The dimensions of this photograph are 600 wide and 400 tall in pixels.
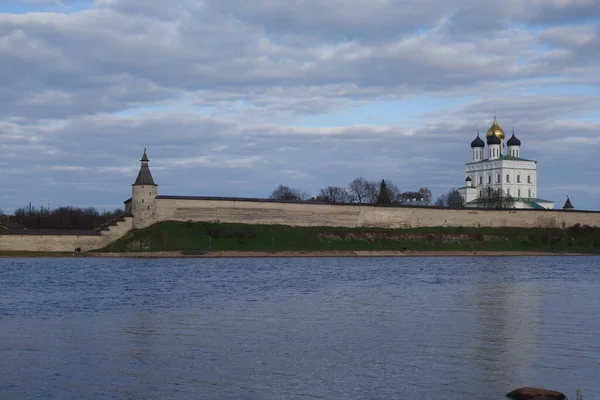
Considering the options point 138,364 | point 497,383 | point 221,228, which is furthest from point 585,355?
point 221,228

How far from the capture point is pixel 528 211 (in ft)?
231

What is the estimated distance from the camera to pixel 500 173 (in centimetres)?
8962

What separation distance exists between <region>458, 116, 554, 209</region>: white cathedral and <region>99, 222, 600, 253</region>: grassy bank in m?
18.2

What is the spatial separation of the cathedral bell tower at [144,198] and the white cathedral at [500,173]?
41075 mm

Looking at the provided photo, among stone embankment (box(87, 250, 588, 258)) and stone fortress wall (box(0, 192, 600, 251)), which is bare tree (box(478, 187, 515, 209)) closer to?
stone fortress wall (box(0, 192, 600, 251))

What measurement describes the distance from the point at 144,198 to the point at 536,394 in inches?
1973

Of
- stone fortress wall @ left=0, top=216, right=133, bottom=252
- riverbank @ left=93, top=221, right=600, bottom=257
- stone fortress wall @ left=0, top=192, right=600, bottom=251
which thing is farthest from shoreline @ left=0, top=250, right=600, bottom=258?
stone fortress wall @ left=0, top=192, right=600, bottom=251

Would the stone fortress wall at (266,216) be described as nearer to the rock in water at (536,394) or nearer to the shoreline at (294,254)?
the shoreline at (294,254)

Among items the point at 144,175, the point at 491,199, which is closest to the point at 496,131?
the point at 491,199

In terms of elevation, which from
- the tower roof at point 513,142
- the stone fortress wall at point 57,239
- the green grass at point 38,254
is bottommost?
the green grass at point 38,254

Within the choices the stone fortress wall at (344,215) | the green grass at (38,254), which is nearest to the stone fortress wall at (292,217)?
the stone fortress wall at (344,215)

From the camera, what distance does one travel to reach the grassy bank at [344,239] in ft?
178

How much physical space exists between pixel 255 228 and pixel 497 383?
48.6 m

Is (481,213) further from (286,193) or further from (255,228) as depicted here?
(286,193)
